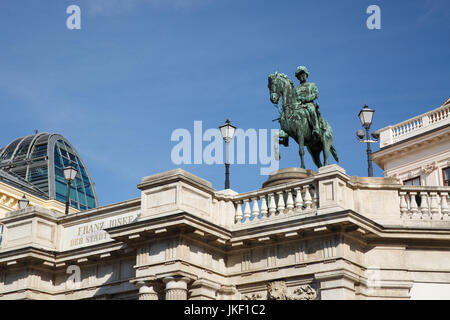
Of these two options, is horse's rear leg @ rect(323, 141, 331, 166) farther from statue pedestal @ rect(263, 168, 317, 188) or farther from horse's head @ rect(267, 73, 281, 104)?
horse's head @ rect(267, 73, 281, 104)

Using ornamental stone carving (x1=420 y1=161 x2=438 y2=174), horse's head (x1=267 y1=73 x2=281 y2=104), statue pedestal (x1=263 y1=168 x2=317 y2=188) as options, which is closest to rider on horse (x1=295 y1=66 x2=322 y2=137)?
horse's head (x1=267 y1=73 x2=281 y2=104)

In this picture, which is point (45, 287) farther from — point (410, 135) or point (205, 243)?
point (410, 135)

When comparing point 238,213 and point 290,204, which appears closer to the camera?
point 290,204

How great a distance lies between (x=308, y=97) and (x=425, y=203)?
19.6 feet

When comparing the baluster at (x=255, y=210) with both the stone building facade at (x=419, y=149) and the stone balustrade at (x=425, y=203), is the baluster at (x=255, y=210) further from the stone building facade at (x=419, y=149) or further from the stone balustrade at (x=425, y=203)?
the stone building facade at (x=419, y=149)

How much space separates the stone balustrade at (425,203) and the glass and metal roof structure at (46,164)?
55.5m

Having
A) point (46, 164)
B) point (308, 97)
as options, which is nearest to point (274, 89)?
point (308, 97)

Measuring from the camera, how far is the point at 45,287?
29.2 m

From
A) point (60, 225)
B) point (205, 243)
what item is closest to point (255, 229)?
point (205, 243)

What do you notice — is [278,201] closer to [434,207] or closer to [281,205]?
[281,205]

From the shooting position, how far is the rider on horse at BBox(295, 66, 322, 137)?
96.3 feet

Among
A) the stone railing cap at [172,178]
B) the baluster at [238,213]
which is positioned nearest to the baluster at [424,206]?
the baluster at [238,213]

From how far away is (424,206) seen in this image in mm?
25891

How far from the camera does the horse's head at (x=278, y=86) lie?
1180 inches
